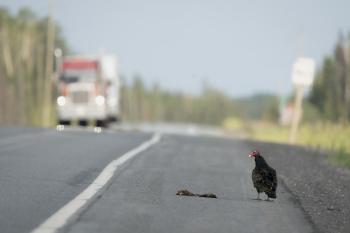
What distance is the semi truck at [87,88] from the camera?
4250 centimetres

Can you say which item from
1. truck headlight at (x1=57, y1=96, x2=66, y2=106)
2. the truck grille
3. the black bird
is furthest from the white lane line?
truck headlight at (x1=57, y1=96, x2=66, y2=106)

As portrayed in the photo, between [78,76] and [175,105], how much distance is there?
420ft

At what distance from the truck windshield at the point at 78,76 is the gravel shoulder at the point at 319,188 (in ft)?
72.0

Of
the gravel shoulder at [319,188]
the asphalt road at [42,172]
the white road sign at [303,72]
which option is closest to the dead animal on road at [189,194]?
the gravel shoulder at [319,188]

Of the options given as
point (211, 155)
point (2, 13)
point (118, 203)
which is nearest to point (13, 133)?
point (211, 155)

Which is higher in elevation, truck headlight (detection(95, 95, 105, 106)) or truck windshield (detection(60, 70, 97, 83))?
truck windshield (detection(60, 70, 97, 83))

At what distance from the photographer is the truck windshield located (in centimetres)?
4231

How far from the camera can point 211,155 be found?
62.3 ft

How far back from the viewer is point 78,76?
140 ft

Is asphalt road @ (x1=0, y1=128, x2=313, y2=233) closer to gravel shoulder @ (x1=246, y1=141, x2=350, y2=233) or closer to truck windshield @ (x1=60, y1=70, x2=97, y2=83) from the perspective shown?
gravel shoulder @ (x1=246, y1=141, x2=350, y2=233)

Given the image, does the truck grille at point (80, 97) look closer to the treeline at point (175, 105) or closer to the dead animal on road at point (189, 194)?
the dead animal on road at point (189, 194)

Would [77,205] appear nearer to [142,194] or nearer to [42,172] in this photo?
[142,194]

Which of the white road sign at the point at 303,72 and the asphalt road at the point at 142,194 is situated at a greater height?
the white road sign at the point at 303,72

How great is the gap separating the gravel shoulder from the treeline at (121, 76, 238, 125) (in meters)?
107
